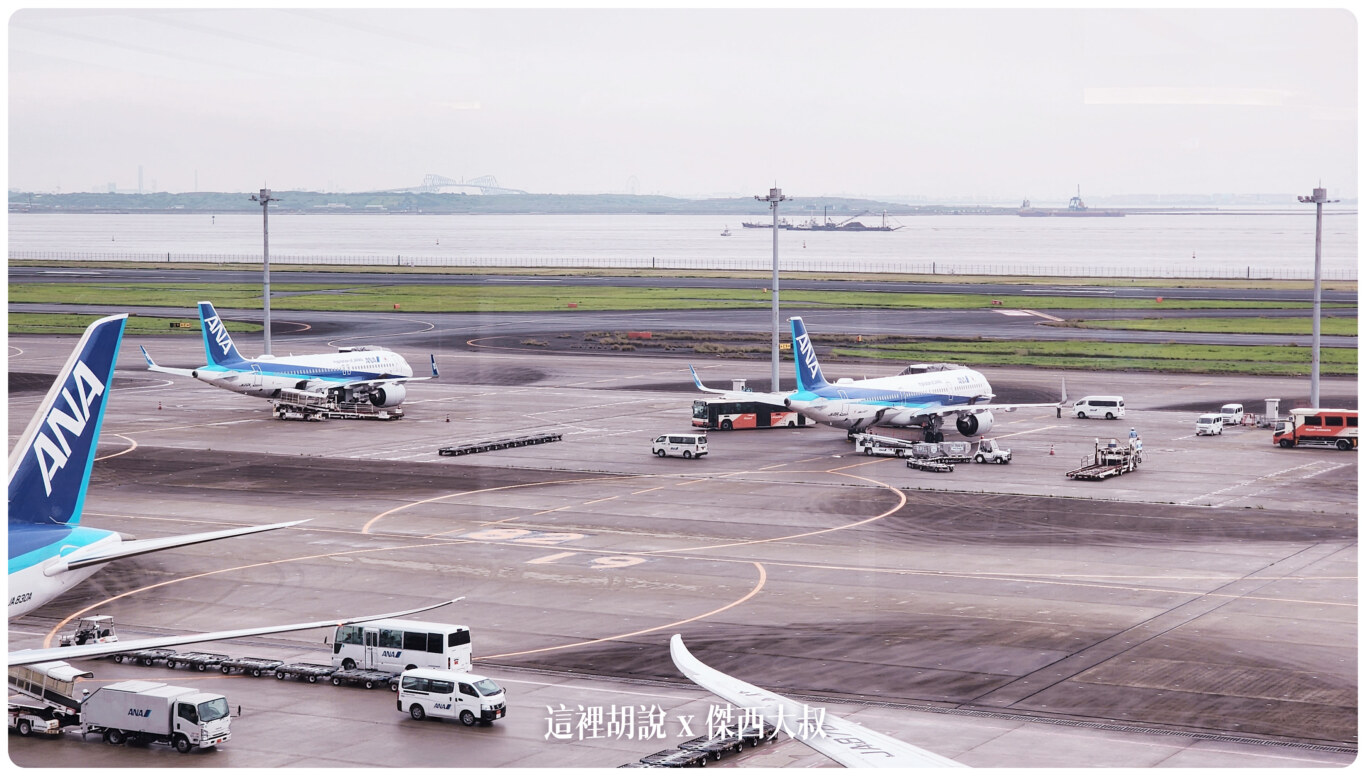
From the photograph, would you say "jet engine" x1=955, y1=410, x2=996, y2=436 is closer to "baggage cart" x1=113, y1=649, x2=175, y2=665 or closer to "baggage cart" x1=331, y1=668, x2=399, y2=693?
"baggage cart" x1=331, y1=668, x2=399, y2=693

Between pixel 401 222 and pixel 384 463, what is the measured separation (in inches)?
458

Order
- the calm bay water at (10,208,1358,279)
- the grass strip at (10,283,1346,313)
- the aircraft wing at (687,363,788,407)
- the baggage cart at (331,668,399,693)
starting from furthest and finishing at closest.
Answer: the grass strip at (10,283,1346,313), the aircraft wing at (687,363,788,407), the calm bay water at (10,208,1358,279), the baggage cart at (331,668,399,693)

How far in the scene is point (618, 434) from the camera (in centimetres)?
7756

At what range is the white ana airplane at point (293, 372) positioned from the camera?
8481cm

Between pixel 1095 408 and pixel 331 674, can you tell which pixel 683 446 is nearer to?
pixel 1095 408

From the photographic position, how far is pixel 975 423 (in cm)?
7594

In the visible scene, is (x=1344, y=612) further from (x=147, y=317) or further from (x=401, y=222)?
(x=147, y=317)

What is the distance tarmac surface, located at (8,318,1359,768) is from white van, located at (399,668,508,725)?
436 millimetres

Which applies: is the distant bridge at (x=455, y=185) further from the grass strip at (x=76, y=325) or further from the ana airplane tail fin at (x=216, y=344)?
the grass strip at (x=76, y=325)

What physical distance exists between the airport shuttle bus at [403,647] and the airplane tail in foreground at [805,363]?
4057 cm

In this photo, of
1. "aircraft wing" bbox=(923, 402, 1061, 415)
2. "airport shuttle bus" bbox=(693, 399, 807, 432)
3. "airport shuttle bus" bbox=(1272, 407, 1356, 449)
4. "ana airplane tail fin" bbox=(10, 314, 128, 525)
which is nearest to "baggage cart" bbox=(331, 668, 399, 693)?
"ana airplane tail fin" bbox=(10, 314, 128, 525)

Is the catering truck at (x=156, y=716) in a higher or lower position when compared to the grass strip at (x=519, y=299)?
lower

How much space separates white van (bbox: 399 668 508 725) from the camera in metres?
30.0

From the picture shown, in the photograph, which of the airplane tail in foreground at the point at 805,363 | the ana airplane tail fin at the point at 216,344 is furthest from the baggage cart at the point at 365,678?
the ana airplane tail fin at the point at 216,344
